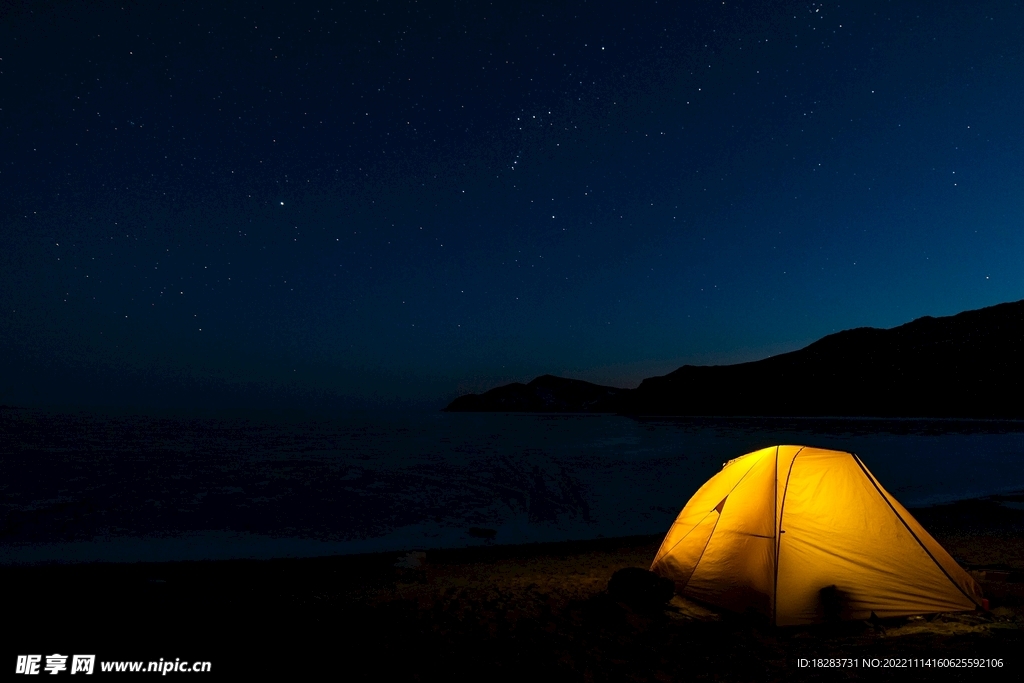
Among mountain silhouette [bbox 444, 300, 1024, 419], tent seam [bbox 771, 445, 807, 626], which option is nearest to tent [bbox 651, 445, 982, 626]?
tent seam [bbox 771, 445, 807, 626]

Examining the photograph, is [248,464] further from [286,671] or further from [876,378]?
[876,378]

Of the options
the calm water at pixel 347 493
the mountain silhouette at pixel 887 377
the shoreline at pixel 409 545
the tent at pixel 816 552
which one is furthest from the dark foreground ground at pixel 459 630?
the mountain silhouette at pixel 887 377

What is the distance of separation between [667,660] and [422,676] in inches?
99.6

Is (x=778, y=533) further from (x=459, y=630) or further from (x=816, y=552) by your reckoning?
(x=459, y=630)

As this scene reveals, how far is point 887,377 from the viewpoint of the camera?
121000mm

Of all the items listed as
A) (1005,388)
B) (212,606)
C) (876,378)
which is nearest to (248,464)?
(212,606)

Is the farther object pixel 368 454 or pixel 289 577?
pixel 368 454

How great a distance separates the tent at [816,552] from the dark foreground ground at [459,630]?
22 cm

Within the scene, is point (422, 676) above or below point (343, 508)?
above

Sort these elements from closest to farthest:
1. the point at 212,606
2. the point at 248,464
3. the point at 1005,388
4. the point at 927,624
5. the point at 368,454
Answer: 1. the point at 927,624
2. the point at 212,606
3. the point at 248,464
4. the point at 368,454
5. the point at 1005,388

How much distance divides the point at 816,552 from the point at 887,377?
14397cm

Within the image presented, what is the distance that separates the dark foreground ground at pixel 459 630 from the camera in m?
5.10

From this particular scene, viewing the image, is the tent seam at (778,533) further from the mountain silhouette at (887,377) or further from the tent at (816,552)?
the mountain silhouette at (887,377)

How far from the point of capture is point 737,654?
532 cm
